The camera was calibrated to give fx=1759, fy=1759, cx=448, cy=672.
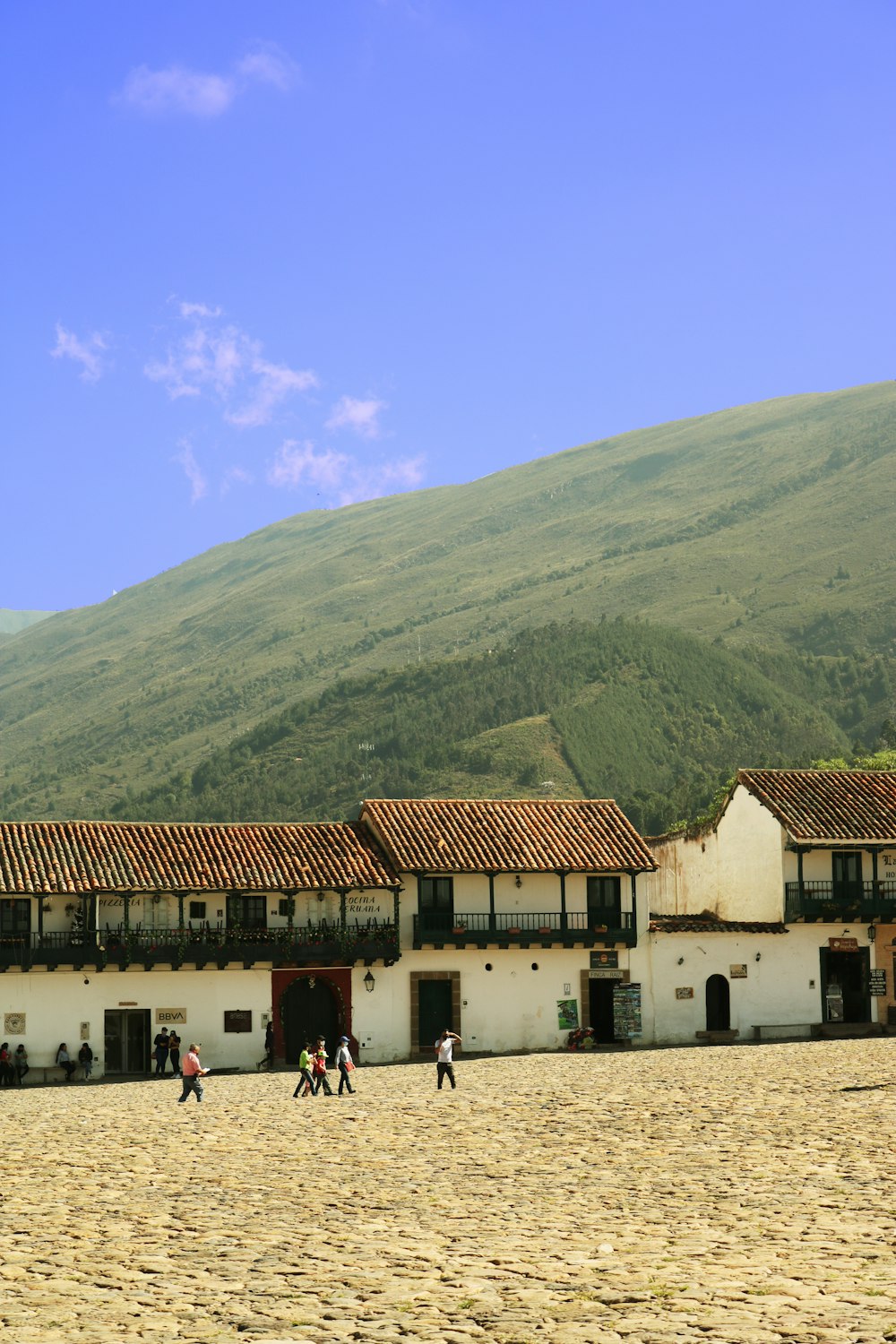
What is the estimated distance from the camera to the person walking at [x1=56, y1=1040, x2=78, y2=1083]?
47.8m

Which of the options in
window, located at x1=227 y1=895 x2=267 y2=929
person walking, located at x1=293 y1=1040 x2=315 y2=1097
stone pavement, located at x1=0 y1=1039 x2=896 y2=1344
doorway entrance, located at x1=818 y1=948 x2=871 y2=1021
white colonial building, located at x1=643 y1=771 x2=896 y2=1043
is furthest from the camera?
doorway entrance, located at x1=818 y1=948 x2=871 y2=1021

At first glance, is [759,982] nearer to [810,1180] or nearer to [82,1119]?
[82,1119]

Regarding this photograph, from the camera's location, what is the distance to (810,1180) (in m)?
22.2

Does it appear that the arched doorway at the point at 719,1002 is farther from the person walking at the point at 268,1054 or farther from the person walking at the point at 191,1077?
the person walking at the point at 191,1077

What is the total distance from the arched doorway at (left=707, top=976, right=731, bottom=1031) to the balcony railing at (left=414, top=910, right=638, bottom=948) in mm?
3042

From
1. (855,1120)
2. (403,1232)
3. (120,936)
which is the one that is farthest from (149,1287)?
(120,936)

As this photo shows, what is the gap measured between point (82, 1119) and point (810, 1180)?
55.3 ft

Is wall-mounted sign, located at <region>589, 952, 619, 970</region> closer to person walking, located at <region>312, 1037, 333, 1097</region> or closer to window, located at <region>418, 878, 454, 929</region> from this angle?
window, located at <region>418, 878, 454, 929</region>

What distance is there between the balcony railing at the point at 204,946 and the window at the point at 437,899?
161 centimetres

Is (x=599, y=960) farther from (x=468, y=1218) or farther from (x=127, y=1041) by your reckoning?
(x=468, y=1218)

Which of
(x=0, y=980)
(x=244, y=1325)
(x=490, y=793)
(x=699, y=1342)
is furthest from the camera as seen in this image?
(x=490, y=793)

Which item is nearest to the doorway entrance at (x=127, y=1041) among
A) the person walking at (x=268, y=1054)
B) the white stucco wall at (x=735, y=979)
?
the person walking at (x=268, y=1054)

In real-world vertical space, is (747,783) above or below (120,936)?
above

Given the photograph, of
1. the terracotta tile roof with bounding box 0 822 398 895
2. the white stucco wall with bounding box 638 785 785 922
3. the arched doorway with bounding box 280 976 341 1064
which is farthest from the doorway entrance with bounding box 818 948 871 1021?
the arched doorway with bounding box 280 976 341 1064
